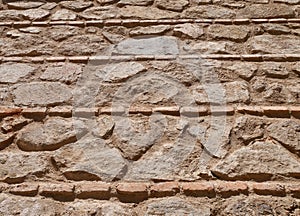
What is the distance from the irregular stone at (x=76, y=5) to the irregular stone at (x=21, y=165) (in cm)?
94

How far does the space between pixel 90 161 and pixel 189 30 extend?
35.2 inches

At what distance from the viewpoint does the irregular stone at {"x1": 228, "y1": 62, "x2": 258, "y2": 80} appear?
1.85 metres

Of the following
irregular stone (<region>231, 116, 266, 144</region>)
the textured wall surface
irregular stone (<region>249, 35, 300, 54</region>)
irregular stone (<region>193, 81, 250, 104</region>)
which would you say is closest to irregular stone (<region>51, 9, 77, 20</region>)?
the textured wall surface

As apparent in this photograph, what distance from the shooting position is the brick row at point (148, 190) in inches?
57.5

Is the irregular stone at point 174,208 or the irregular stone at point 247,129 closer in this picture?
the irregular stone at point 174,208

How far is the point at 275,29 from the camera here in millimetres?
2088

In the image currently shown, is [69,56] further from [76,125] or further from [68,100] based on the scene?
[76,125]

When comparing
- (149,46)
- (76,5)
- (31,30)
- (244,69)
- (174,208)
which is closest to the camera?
(174,208)

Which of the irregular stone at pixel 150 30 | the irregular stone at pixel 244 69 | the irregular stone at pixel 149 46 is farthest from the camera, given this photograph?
the irregular stone at pixel 150 30

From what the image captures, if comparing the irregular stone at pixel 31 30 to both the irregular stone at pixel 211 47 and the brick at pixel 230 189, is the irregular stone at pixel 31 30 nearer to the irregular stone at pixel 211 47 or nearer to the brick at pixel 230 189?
the irregular stone at pixel 211 47

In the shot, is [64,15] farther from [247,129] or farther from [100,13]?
[247,129]

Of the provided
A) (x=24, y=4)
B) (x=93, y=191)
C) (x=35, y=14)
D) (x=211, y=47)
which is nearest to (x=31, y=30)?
(x=35, y=14)

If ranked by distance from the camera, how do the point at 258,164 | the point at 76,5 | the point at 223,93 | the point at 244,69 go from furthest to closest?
the point at 76,5
the point at 244,69
the point at 223,93
the point at 258,164

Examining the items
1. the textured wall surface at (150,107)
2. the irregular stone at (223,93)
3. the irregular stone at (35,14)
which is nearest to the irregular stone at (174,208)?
the textured wall surface at (150,107)
